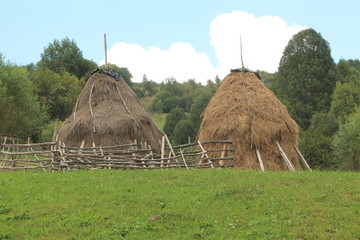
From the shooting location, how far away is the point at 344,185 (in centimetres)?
1007

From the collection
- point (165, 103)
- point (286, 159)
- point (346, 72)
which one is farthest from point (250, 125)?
point (165, 103)

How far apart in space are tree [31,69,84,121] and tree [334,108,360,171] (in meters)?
24.1

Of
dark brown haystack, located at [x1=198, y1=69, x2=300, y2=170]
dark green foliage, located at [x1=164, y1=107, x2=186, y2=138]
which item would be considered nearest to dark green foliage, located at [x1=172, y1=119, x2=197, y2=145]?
dark green foliage, located at [x1=164, y1=107, x2=186, y2=138]

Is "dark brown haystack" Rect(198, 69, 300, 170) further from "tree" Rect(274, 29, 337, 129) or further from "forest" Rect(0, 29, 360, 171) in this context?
"tree" Rect(274, 29, 337, 129)

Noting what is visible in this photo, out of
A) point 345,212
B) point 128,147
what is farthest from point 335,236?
point 128,147

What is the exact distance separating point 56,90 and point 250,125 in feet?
92.1

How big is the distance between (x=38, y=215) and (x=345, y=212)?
6270 millimetres

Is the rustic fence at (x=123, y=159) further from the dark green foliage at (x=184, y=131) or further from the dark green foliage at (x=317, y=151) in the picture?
the dark green foliage at (x=184, y=131)

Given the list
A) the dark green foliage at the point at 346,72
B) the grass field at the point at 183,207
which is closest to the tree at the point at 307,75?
the dark green foliage at the point at 346,72

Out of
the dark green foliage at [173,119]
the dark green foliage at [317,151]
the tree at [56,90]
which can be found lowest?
the dark green foliage at [317,151]

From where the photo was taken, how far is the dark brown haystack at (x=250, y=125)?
52.7 feet

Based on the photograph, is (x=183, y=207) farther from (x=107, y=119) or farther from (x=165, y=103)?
(x=165, y=103)

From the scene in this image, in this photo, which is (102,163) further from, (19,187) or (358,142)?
(358,142)

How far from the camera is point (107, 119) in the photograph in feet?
63.2
